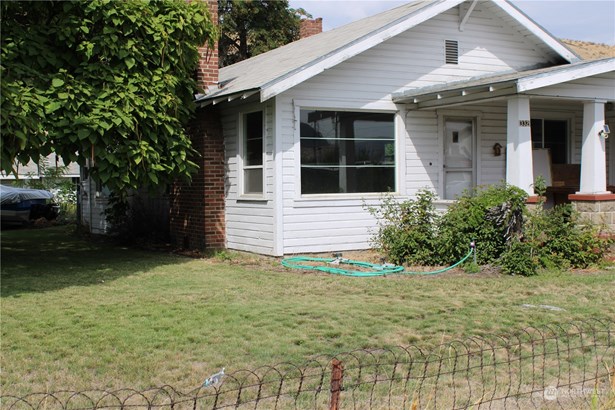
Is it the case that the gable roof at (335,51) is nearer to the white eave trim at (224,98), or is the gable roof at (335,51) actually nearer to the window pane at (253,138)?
the white eave trim at (224,98)

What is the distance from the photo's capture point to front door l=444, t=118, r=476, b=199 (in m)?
13.3

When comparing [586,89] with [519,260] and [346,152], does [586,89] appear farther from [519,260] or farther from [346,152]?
[346,152]

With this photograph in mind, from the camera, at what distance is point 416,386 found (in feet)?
16.1

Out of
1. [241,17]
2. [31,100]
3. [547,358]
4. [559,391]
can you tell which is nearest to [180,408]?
[559,391]

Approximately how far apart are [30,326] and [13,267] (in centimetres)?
495

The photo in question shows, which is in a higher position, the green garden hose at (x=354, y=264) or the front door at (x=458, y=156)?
the front door at (x=458, y=156)

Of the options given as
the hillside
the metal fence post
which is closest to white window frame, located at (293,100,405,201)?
the metal fence post

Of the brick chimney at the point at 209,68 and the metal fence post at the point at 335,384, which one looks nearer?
the metal fence post at the point at 335,384

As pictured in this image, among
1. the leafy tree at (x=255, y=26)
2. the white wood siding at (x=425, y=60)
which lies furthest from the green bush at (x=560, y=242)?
the leafy tree at (x=255, y=26)

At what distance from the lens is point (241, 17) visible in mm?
33000

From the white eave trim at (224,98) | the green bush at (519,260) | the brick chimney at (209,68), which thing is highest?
the brick chimney at (209,68)

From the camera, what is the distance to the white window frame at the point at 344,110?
1160cm

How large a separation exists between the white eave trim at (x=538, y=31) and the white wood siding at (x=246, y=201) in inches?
206
